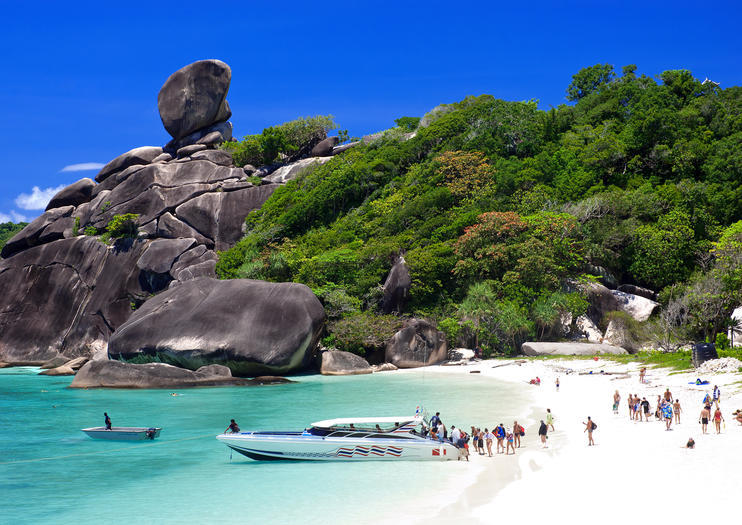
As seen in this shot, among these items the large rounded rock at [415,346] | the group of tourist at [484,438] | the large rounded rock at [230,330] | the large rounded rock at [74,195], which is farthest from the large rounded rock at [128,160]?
the group of tourist at [484,438]

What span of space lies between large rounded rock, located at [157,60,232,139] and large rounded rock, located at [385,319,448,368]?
40.3m

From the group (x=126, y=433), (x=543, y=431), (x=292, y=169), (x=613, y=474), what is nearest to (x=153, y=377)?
(x=126, y=433)

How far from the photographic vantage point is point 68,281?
2039 inches

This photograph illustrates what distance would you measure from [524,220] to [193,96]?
4114cm

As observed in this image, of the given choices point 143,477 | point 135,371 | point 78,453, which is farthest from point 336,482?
point 135,371

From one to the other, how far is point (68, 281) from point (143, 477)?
43.5 meters

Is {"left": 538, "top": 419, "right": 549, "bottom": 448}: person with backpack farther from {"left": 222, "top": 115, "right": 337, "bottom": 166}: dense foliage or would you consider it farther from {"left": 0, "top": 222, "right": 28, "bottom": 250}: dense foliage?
{"left": 0, "top": 222, "right": 28, "bottom": 250}: dense foliage

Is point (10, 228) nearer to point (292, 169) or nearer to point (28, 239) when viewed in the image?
point (28, 239)

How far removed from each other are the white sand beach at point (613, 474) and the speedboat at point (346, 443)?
1603mm

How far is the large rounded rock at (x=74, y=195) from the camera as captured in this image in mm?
61062

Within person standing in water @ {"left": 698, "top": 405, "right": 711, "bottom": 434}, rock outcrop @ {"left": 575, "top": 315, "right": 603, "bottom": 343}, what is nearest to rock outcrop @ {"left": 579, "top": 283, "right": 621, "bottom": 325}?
rock outcrop @ {"left": 575, "top": 315, "right": 603, "bottom": 343}

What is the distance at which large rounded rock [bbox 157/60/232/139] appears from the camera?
61312 millimetres

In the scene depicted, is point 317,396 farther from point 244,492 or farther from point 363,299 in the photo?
point 363,299

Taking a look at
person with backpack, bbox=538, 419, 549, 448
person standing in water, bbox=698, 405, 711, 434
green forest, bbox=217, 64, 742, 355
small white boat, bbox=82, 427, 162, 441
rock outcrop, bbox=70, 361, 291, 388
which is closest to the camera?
person standing in water, bbox=698, 405, 711, 434
